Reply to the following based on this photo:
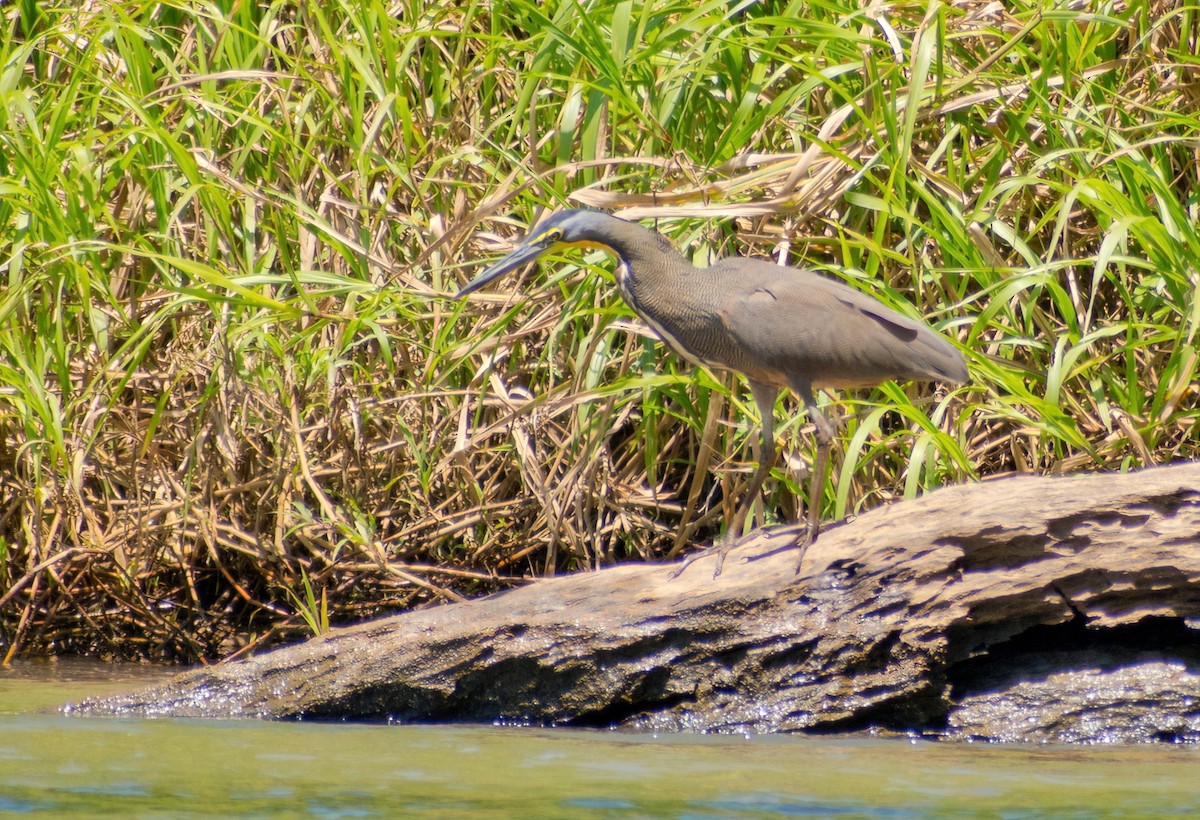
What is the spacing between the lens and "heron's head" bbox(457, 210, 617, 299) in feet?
12.7

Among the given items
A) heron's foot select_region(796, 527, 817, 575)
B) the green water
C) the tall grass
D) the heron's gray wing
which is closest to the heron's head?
the heron's gray wing

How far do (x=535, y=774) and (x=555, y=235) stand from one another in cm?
158

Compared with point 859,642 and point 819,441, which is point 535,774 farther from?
point 819,441

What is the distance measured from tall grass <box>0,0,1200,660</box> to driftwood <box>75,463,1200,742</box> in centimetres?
86

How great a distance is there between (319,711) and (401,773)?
2.51 feet

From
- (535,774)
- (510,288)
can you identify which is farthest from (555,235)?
(535,774)

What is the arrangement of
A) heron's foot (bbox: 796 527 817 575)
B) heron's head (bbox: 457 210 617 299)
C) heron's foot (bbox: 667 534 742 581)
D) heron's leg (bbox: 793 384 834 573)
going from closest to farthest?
heron's foot (bbox: 796 527 817 575), heron's foot (bbox: 667 534 742 581), heron's leg (bbox: 793 384 834 573), heron's head (bbox: 457 210 617 299)

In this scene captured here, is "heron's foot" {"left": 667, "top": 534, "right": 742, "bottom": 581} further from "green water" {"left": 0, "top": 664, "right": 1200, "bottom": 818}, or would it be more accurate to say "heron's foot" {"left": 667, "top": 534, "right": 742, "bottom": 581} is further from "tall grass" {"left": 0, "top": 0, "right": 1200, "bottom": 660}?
"tall grass" {"left": 0, "top": 0, "right": 1200, "bottom": 660}

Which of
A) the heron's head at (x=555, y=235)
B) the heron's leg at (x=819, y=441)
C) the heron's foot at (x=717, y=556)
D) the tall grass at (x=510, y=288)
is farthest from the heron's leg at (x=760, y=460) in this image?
the heron's head at (x=555, y=235)

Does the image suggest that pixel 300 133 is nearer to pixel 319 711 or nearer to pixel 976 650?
pixel 319 711

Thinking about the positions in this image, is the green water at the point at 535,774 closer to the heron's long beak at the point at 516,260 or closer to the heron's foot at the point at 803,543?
the heron's foot at the point at 803,543

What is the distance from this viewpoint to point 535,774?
284 cm

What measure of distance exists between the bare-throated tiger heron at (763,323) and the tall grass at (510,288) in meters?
0.38

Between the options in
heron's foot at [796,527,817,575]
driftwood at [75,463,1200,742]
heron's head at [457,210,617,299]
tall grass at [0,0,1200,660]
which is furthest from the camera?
tall grass at [0,0,1200,660]
